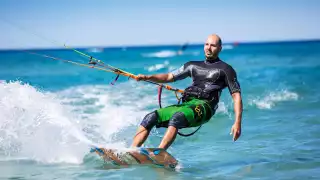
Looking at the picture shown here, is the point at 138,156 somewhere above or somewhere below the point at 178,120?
below

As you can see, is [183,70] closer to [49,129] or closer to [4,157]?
[49,129]

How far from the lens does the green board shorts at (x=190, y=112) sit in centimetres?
695

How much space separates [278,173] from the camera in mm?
6910

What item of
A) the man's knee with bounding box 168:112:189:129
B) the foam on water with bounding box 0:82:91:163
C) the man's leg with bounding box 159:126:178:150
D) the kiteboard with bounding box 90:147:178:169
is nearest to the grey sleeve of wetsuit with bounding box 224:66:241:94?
the man's knee with bounding box 168:112:189:129

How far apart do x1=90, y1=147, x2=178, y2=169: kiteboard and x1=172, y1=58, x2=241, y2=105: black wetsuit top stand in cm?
100

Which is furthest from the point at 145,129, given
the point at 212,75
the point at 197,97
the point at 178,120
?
the point at 212,75

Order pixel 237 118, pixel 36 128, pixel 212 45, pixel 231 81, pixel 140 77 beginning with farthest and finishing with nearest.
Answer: pixel 36 128, pixel 212 45, pixel 231 81, pixel 140 77, pixel 237 118

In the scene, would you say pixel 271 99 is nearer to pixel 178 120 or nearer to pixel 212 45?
pixel 212 45

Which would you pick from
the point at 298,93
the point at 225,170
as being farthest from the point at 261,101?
the point at 225,170

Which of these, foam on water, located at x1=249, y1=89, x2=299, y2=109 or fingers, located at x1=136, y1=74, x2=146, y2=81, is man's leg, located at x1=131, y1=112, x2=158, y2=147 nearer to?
→ fingers, located at x1=136, y1=74, x2=146, y2=81

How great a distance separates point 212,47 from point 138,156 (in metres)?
1.74

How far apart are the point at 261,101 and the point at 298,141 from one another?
240 inches

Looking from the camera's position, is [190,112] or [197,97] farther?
[197,97]

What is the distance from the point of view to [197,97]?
24.0 ft
